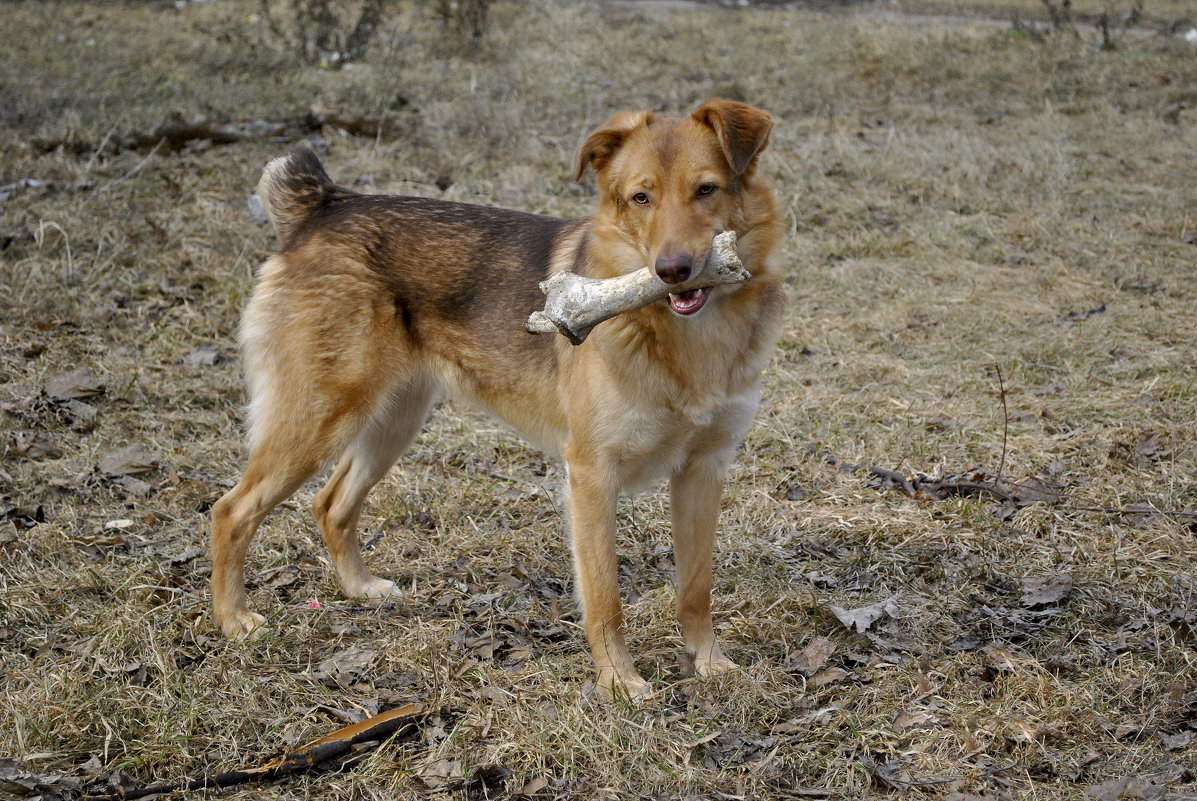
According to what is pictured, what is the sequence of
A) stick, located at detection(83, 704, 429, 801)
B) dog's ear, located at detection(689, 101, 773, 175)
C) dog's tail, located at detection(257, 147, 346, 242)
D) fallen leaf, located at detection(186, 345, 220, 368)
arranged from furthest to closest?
1. fallen leaf, located at detection(186, 345, 220, 368)
2. dog's tail, located at detection(257, 147, 346, 242)
3. dog's ear, located at detection(689, 101, 773, 175)
4. stick, located at detection(83, 704, 429, 801)

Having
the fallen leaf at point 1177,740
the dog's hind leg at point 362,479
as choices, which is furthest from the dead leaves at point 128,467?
the fallen leaf at point 1177,740

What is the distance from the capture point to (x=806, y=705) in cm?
342

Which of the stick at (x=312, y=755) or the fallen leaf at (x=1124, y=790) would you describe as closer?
the fallen leaf at (x=1124, y=790)

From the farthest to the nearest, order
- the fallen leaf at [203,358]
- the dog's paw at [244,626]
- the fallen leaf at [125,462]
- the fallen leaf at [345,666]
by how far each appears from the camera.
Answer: the fallen leaf at [203,358], the fallen leaf at [125,462], the dog's paw at [244,626], the fallen leaf at [345,666]

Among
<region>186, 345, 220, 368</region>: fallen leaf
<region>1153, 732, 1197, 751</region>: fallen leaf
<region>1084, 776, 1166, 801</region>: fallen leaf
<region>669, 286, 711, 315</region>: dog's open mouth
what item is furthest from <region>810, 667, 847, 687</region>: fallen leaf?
<region>186, 345, 220, 368</region>: fallen leaf

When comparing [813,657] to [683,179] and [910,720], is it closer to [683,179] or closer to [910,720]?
[910,720]

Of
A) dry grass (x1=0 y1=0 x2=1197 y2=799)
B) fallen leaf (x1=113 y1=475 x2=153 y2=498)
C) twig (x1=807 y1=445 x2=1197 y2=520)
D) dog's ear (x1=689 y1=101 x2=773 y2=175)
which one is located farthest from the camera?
fallen leaf (x1=113 y1=475 x2=153 y2=498)

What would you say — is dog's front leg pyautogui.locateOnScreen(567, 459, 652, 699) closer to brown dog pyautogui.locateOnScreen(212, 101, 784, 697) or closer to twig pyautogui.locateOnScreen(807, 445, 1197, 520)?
brown dog pyautogui.locateOnScreen(212, 101, 784, 697)

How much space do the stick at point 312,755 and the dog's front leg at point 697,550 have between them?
105 centimetres

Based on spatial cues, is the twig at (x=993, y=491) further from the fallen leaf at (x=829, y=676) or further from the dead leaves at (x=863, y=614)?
the fallen leaf at (x=829, y=676)

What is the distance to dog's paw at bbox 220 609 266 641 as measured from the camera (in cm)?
379

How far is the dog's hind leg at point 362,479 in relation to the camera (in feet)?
14.1

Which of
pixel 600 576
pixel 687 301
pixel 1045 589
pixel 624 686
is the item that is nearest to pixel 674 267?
pixel 687 301

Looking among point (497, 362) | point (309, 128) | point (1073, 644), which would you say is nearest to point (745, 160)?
point (497, 362)
